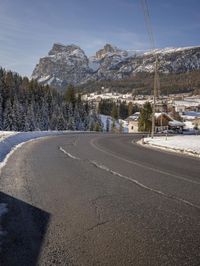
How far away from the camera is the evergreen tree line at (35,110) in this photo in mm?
77500

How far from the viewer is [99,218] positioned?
608 centimetres

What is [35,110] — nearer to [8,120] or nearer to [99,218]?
[8,120]

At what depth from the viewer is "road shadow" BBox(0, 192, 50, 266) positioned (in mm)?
4337

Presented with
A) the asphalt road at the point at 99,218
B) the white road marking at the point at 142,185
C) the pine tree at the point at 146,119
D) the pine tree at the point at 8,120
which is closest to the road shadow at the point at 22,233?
the asphalt road at the point at 99,218

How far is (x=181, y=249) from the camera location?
15.4ft

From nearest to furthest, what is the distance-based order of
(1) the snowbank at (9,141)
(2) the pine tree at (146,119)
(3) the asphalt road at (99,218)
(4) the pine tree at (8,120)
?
(3) the asphalt road at (99,218), (1) the snowbank at (9,141), (4) the pine tree at (8,120), (2) the pine tree at (146,119)

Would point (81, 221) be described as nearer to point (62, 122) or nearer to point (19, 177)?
point (19, 177)

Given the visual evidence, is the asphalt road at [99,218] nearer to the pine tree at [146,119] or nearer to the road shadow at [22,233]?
the road shadow at [22,233]

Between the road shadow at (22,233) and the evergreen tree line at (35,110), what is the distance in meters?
70.1

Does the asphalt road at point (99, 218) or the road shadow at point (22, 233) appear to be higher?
the road shadow at point (22, 233)

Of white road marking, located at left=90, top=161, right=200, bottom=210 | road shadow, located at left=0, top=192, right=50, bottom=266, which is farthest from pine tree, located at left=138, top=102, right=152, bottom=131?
road shadow, located at left=0, top=192, right=50, bottom=266

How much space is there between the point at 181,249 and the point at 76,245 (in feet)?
4.81

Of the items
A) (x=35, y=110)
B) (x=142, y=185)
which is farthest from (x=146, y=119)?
(x=142, y=185)

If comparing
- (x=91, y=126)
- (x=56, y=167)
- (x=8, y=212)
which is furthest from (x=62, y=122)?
(x=8, y=212)
